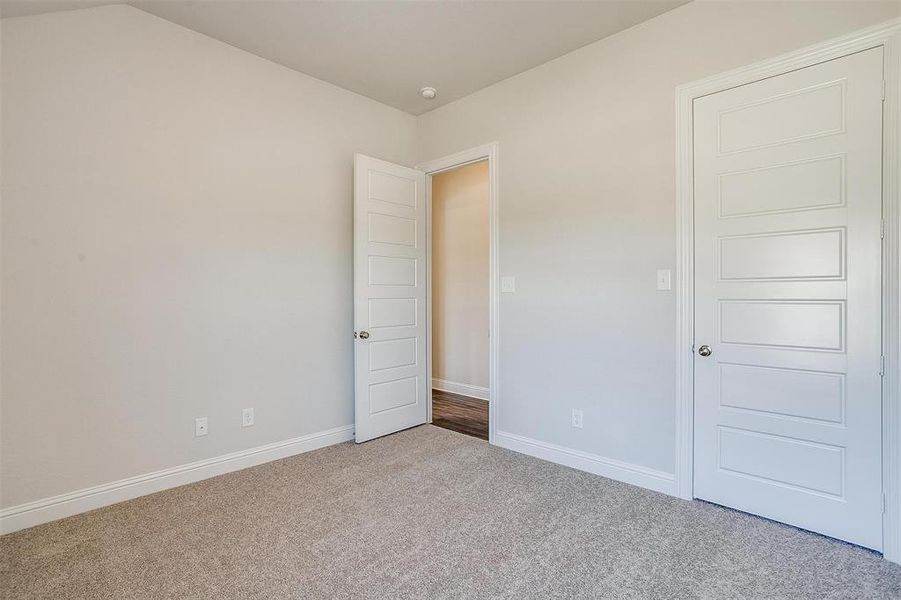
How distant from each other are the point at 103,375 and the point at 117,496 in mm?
709

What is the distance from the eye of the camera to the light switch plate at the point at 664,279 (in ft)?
8.47

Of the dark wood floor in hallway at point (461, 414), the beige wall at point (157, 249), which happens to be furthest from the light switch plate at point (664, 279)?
the beige wall at point (157, 249)

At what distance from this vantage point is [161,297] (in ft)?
8.72

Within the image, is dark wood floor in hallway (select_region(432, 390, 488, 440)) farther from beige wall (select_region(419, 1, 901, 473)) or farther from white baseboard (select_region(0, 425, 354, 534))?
white baseboard (select_region(0, 425, 354, 534))

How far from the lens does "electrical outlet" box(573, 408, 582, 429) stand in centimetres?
300

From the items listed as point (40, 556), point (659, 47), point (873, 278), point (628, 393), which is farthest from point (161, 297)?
point (873, 278)

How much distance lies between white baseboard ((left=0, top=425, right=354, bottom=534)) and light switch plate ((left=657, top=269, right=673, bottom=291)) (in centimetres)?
264

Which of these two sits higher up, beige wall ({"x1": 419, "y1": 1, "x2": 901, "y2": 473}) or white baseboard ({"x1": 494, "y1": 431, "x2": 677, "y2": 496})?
beige wall ({"x1": 419, "y1": 1, "x2": 901, "y2": 473})

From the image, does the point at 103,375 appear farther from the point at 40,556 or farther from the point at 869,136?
the point at 869,136

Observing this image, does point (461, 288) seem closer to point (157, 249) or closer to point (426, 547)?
point (157, 249)

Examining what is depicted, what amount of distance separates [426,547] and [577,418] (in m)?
1.43

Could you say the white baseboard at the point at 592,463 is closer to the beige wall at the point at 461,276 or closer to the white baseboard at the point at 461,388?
the white baseboard at the point at 461,388

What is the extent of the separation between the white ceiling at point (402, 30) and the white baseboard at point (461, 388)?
3.26 metres

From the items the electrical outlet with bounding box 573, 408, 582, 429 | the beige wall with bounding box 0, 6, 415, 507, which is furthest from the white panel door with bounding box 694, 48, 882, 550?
the beige wall with bounding box 0, 6, 415, 507
